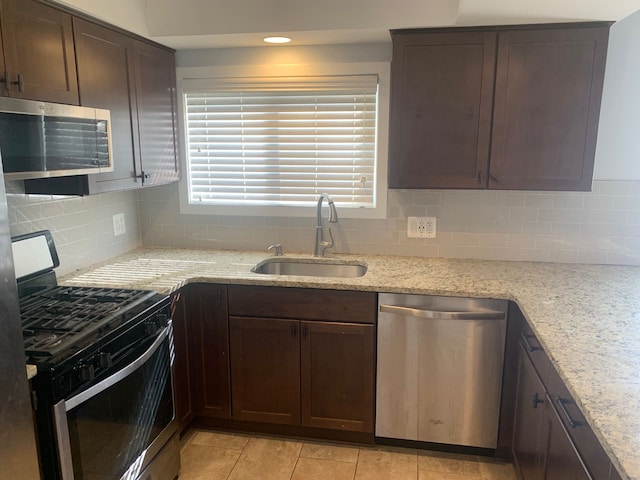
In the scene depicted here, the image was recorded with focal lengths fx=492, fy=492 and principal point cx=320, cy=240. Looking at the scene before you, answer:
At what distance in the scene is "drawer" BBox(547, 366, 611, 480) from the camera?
1245mm

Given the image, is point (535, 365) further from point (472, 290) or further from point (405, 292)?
point (405, 292)

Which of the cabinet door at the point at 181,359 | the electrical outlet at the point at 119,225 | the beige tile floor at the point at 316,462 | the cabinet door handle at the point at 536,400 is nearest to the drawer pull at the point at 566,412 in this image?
the cabinet door handle at the point at 536,400

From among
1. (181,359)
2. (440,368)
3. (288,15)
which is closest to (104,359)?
(181,359)

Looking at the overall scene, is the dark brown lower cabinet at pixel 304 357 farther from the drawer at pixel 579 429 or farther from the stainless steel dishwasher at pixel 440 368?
the drawer at pixel 579 429

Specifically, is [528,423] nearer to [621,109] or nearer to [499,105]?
[499,105]

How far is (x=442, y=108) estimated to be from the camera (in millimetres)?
2471

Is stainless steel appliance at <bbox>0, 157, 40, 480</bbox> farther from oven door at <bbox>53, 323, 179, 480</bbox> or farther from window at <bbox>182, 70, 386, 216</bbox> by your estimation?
window at <bbox>182, 70, 386, 216</bbox>

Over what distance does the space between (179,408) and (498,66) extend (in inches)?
92.3

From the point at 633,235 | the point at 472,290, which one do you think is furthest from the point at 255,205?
the point at 633,235

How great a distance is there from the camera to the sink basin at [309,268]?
2.92 metres

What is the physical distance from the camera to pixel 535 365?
1956 millimetres

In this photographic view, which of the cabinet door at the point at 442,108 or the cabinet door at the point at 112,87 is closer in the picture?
the cabinet door at the point at 112,87

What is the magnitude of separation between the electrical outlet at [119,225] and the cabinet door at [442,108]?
1678mm

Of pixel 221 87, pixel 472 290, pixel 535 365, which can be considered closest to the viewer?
pixel 535 365
